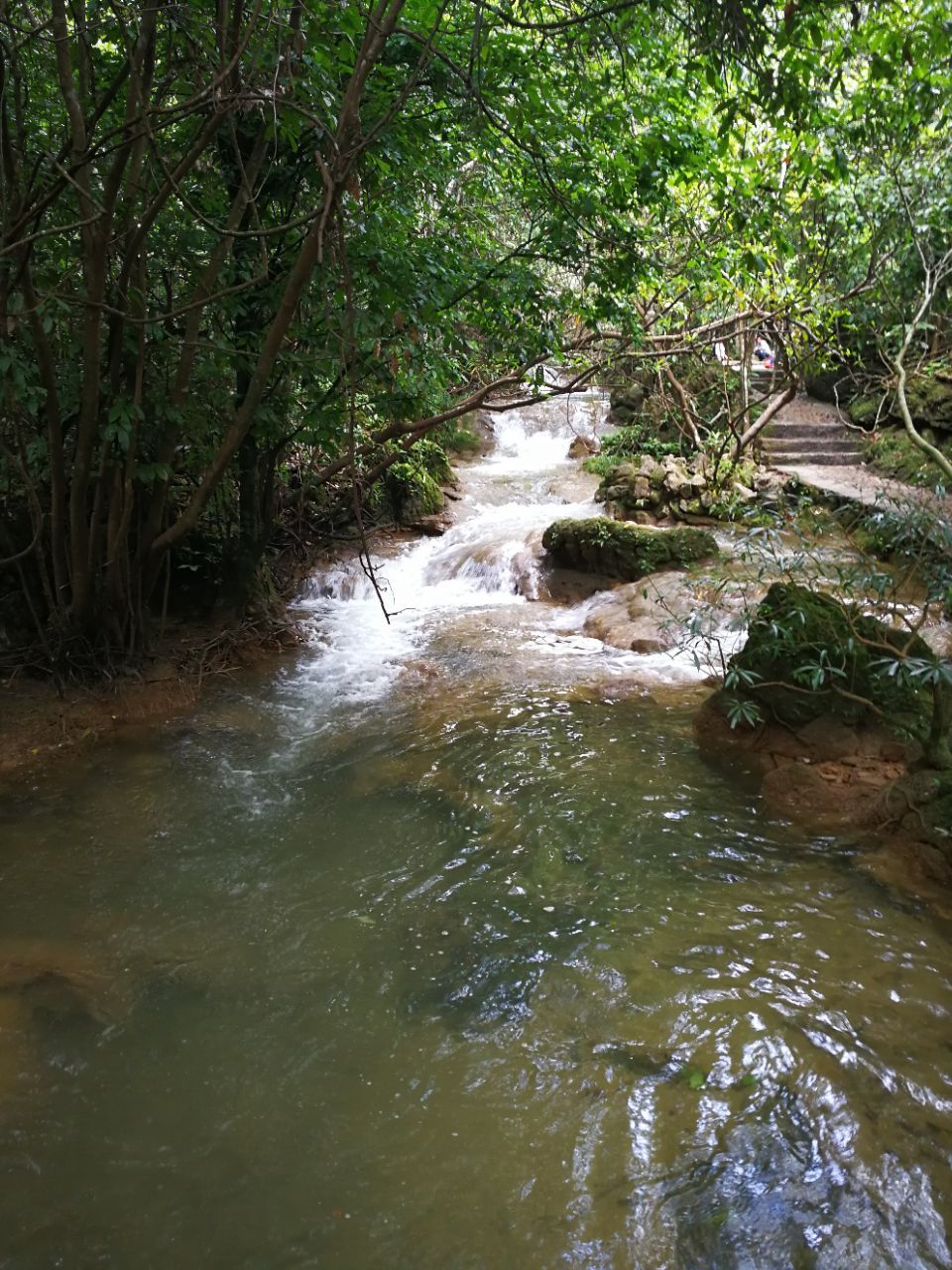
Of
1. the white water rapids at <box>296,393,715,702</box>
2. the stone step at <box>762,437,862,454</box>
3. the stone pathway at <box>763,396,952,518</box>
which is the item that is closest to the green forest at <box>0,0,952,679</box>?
the white water rapids at <box>296,393,715,702</box>

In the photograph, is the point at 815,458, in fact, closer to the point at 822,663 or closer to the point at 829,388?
the point at 829,388

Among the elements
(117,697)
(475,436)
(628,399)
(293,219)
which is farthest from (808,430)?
(117,697)

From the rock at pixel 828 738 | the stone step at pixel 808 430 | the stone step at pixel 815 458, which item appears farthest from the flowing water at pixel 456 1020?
the stone step at pixel 808 430

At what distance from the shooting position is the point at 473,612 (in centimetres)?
976

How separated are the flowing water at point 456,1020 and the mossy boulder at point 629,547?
175 inches

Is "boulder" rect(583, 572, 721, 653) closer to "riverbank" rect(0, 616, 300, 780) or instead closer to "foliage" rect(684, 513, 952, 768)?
"foliage" rect(684, 513, 952, 768)

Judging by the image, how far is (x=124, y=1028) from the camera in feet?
10.5

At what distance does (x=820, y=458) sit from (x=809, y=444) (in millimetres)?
695

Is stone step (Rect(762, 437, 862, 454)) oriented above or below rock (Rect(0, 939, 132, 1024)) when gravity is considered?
above

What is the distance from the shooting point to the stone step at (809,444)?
49.6ft

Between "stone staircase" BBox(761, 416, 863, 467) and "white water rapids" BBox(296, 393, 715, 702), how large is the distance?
335 cm

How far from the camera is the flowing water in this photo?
8.08 ft

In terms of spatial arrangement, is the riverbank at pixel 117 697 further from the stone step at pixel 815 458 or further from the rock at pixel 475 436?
the stone step at pixel 815 458

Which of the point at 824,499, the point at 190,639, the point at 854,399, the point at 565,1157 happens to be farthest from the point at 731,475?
the point at 565,1157
